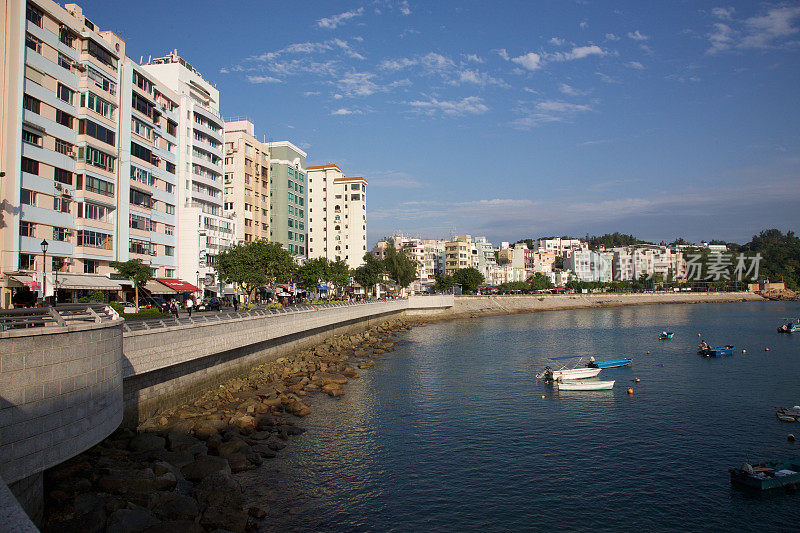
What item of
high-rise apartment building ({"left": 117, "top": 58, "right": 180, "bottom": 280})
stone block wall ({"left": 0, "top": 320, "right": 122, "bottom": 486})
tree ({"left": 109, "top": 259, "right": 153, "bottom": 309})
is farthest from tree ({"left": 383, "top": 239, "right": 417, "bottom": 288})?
stone block wall ({"left": 0, "top": 320, "right": 122, "bottom": 486})

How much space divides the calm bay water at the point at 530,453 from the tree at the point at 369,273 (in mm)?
72420

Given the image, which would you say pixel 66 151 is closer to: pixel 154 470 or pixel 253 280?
pixel 253 280

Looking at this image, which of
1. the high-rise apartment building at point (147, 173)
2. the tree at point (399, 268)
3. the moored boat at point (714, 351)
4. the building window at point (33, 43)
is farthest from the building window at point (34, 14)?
the tree at point (399, 268)

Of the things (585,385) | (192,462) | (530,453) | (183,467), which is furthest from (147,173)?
(530,453)

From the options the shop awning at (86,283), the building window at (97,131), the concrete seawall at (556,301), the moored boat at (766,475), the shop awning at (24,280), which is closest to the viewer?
the moored boat at (766,475)

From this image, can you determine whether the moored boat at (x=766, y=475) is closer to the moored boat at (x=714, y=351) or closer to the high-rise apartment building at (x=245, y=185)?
the moored boat at (x=714, y=351)

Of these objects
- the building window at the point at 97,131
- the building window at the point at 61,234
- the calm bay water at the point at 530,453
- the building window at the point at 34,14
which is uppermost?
the building window at the point at 34,14

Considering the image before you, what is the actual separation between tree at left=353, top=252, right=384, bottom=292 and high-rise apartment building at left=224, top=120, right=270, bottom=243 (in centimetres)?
3225

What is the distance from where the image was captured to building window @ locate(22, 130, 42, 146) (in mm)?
44969

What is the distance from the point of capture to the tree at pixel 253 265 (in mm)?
64812

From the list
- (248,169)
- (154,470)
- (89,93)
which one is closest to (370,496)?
(154,470)

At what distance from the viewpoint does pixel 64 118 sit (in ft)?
163

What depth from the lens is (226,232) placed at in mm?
80625

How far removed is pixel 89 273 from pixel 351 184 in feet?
304
